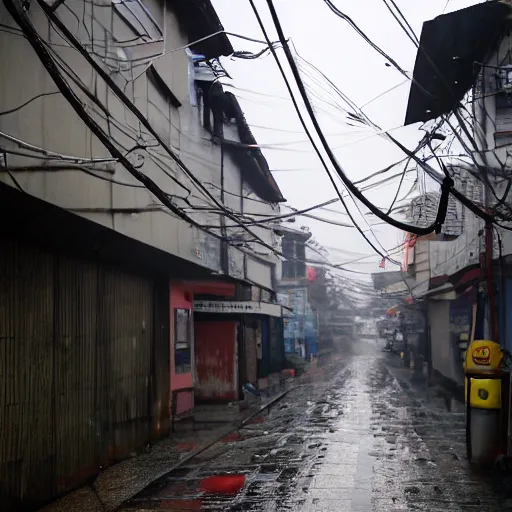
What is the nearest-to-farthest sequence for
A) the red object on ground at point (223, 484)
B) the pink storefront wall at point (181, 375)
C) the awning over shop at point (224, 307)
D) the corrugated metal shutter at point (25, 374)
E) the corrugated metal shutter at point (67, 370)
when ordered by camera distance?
the corrugated metal shutter at point (25, 374) → the corrugated metal shutter at point (67, 370) → the red object on ground at point (223, 484) → the pink storefront wall at point (181, 375) → the awning over shop at point (224, 307)

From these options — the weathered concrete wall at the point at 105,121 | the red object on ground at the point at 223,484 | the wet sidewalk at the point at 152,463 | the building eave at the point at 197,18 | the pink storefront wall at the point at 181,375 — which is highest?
the building eave at the point at 197,18

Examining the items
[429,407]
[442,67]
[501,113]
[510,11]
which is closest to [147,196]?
[442,67]

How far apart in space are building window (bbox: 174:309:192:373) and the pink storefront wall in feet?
0.52

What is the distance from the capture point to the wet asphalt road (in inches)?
336

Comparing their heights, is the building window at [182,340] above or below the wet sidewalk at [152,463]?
above

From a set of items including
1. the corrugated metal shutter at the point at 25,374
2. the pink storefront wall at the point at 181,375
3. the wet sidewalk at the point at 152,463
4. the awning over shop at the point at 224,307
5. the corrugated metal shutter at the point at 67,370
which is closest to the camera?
the corrugated metal shutter at the point at 25,374

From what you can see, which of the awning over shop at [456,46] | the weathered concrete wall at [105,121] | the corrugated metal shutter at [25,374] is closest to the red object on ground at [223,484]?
the corrugated metal shutter at [25,374]

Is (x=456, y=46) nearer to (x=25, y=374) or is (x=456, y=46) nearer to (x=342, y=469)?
(x=342, y=469)

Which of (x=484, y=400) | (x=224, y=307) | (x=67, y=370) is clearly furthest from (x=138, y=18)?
(x=224, y=307)

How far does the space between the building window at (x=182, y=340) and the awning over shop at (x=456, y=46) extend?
8281 millimetres

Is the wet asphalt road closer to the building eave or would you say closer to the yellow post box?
the yellow post box

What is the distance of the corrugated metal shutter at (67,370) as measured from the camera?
801 centimetres

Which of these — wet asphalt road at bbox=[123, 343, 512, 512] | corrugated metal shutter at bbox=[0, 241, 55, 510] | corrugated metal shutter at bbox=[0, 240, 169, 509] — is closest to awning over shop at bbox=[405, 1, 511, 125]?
wet asphalt road at bbox=[123, 343, 512, 512]

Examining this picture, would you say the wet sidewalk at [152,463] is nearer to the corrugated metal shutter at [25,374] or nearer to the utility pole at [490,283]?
the corrugated metal shutter at [25,374]
